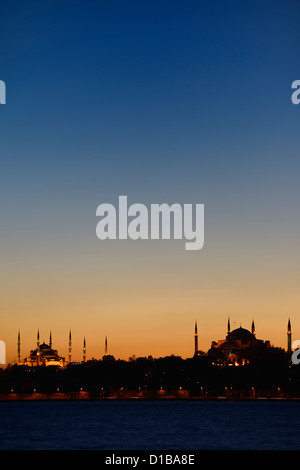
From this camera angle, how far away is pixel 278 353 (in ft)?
632

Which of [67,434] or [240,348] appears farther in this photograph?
[240,348]

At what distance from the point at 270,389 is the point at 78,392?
47.0 m

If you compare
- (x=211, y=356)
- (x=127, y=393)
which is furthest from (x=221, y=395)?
(x=127, y=393)

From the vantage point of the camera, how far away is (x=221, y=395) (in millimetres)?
189125

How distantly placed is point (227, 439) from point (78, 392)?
439ft
